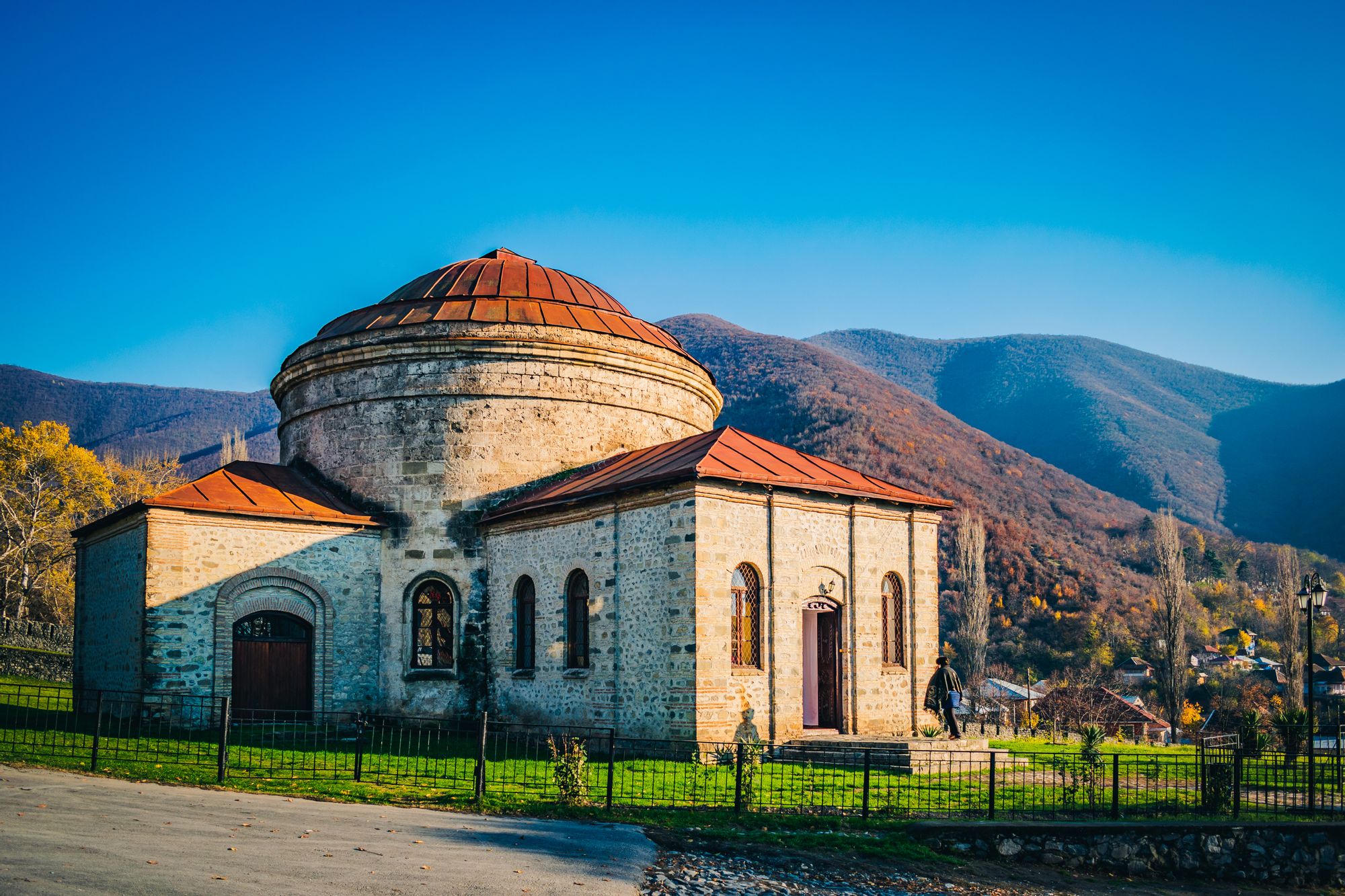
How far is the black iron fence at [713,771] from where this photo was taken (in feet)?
39.9

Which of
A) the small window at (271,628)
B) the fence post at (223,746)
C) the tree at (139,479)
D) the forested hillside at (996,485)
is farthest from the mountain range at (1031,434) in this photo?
the fence post at (223,746)

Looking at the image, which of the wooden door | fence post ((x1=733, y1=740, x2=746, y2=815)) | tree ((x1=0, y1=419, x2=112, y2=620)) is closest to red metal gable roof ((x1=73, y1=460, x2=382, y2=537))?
the wooden door

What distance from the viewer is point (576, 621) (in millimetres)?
18219

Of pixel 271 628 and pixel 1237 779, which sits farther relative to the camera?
pixel 271 628

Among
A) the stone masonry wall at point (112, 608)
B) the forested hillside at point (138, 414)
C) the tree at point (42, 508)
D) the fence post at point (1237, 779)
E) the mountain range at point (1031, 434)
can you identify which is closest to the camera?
the fence post at point (1237, 779)

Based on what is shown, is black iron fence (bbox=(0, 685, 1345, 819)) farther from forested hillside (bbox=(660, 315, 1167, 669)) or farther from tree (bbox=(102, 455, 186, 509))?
forested hillside (bbox=(660, 315, 1167, 669))

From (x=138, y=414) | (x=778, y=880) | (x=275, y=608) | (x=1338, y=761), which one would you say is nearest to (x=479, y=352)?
(x=275, y=608)

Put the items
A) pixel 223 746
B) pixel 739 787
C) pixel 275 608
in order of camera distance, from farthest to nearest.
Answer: pixel 275 608
pixel 223 746
pixel 739 787

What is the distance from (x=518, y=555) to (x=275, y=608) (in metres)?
4.76

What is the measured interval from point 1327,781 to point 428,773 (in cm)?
1308

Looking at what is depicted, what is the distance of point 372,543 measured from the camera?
20609 millimetres

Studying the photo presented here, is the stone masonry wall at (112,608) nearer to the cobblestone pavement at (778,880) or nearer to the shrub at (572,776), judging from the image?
the shrub at (572,776)

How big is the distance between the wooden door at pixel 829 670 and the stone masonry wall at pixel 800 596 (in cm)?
12

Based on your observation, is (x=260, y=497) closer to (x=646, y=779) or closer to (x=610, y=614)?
(x=610, y=614)
